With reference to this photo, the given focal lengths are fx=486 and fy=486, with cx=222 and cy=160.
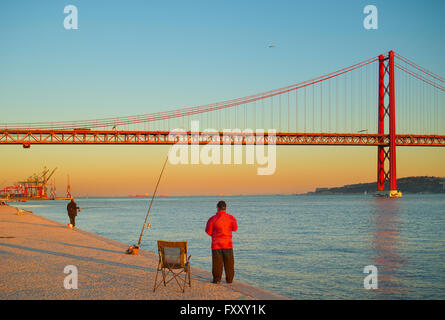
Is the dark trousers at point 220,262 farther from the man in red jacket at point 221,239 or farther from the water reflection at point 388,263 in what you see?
the water reflection at point 388,263

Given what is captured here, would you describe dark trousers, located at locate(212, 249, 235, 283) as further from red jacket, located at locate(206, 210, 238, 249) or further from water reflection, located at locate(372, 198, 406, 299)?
water reflection, located at locate(372, 198, 406, 299)

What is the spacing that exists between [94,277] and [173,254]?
5.91 feet

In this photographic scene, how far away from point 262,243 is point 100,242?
245 inches

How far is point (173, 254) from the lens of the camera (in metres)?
7.48

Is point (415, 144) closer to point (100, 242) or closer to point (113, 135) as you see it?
point (113, 135)

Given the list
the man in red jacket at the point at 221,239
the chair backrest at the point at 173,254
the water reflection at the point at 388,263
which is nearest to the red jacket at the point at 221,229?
the man in red jacket at the point at 221,239

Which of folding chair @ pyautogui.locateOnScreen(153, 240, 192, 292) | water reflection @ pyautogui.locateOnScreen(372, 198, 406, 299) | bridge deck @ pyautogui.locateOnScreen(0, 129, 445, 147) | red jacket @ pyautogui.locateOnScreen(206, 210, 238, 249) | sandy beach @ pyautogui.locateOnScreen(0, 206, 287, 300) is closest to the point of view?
sandy beach @ pyautogui.locateOnScreen(0, 206, 287, 300)

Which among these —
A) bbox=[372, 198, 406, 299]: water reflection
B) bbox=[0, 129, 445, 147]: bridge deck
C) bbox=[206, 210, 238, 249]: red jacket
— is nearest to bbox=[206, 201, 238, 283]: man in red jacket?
bbox=[206, 210, 238, 249]: red jacket

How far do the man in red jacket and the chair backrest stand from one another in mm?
640

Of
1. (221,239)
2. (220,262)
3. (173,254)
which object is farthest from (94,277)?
(221,239)

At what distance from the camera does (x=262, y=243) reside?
59.8 feet

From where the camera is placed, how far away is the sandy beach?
6.94 metres

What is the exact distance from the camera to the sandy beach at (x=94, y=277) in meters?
6.94

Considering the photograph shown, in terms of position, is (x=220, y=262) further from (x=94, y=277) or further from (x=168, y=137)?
(x=168, y=137)
